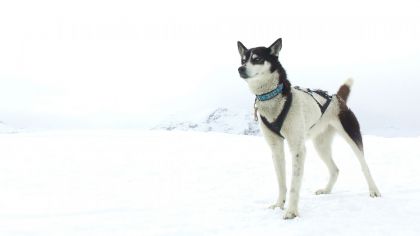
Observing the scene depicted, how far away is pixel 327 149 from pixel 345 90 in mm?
1121

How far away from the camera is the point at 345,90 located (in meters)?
9.17

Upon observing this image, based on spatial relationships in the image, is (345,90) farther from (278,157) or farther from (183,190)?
(183,190)

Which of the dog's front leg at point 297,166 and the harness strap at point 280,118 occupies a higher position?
the harness strap at point 280,118

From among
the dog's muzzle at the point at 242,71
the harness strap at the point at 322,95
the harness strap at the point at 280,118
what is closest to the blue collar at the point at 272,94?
A: the harness strap at the point at 280,118

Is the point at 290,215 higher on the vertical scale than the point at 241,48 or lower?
lower

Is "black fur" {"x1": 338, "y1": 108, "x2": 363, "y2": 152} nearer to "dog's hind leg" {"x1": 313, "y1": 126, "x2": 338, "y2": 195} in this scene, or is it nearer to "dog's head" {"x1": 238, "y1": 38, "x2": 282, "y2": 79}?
"dog's hind leg" {"x1": 313, "y1": 126, "x2": 338, "y2": 195}

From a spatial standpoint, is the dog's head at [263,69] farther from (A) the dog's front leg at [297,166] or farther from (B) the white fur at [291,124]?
(A) the dog's front leg at [297,166]

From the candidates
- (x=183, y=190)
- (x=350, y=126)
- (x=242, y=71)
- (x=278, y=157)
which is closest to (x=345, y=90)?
(x=350, y=126)

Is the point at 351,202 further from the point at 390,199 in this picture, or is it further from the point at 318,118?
the point at 318,118

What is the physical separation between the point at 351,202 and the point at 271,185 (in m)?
2.54

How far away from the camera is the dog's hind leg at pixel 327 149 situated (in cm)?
880

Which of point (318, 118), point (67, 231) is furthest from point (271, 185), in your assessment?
point (67, 231)

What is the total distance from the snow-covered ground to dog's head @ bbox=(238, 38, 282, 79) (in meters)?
1.93

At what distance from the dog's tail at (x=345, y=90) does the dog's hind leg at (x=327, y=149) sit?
2.34 ft
